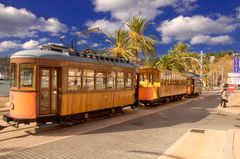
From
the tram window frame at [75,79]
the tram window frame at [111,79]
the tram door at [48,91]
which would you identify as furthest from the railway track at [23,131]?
the tram window frame at [111,79]

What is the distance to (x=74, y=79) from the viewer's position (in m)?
13.2

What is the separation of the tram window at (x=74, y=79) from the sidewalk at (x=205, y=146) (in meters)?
4.92

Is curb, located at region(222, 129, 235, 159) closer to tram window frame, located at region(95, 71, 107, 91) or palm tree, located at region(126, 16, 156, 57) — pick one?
tram window frame, located at region(95, 71, 107, 91)

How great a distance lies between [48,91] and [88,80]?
8.37 feet

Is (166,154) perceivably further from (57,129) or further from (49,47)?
(49,47)

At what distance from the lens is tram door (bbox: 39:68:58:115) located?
38.4 feet

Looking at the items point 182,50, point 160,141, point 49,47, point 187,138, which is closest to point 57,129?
point 49,47

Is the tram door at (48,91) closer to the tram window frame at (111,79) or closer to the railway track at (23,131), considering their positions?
the railway track at (23,131)

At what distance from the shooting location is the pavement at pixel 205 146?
8.90 meters

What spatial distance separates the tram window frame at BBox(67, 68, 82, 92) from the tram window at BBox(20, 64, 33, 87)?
1.71 m

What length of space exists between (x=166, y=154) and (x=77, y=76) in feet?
Result: 19.3

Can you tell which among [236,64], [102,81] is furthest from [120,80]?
[236,64]

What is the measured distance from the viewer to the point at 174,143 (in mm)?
10570

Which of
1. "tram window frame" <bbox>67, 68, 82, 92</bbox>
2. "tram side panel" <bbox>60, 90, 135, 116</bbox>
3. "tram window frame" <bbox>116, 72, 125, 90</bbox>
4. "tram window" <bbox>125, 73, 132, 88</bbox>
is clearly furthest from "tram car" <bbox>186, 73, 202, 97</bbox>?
"tram window frame" <bbox>67, 68, 82, 92</bbox>
